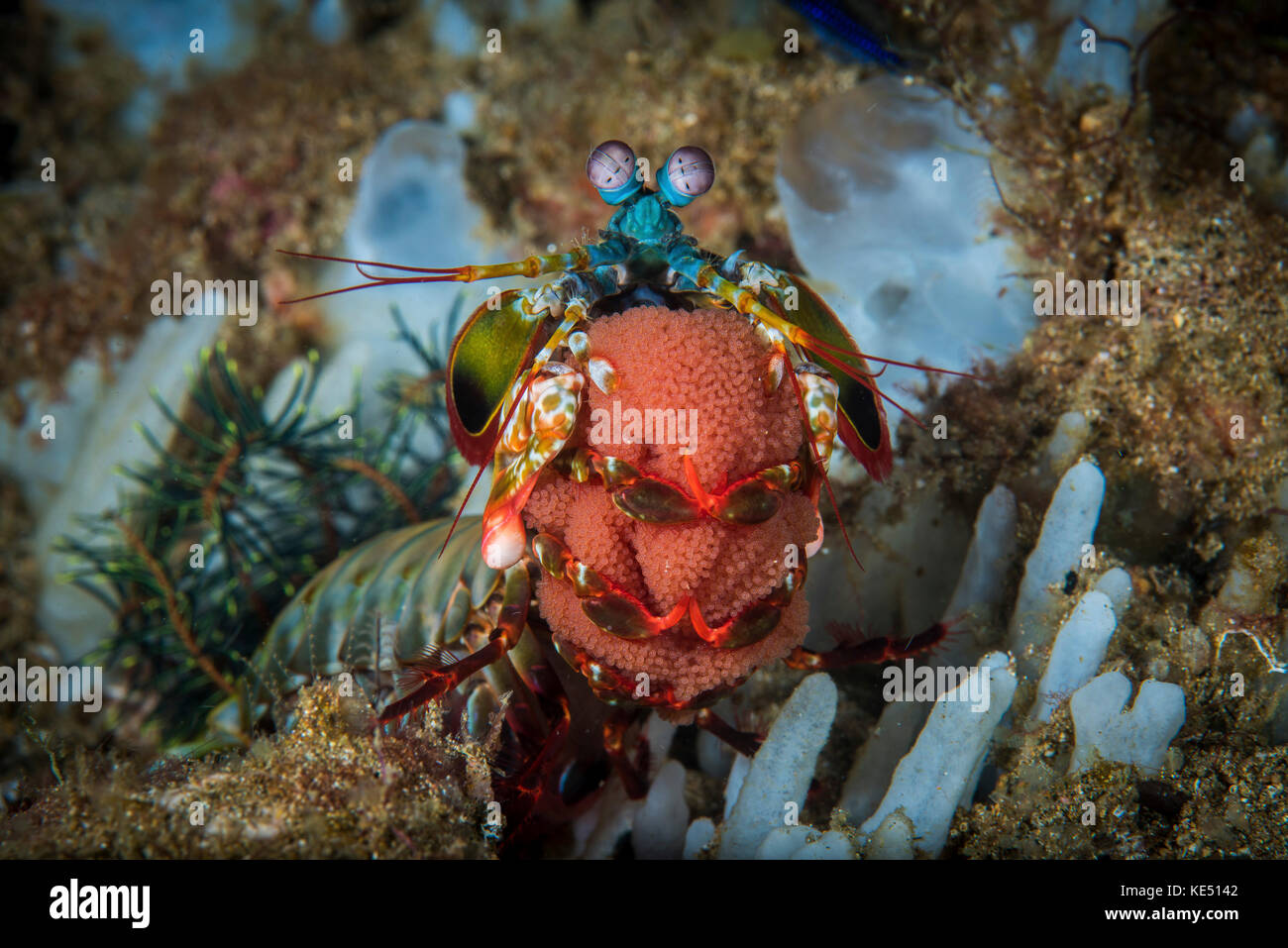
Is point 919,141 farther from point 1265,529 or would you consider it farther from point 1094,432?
point 1265,529

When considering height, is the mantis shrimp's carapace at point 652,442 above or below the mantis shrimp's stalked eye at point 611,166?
below

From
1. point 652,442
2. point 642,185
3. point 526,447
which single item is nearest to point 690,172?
point 642,185

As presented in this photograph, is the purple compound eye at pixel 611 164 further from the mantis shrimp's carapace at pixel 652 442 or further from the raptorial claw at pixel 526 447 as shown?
the raptorial claw at pixel 526 447

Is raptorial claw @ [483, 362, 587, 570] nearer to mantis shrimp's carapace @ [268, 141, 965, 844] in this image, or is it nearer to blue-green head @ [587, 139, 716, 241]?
mantis shrimp's carapace @ [268, 141, 965, 844]

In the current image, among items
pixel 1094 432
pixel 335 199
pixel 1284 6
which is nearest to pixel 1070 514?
pixel 1094 432

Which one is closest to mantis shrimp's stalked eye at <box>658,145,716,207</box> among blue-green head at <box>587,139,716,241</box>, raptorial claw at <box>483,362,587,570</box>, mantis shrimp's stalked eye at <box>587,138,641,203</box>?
blue-green head at <box>587,139,716,241</box>

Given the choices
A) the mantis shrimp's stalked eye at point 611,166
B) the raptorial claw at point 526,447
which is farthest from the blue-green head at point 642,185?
the raptorial claw at point 526,447

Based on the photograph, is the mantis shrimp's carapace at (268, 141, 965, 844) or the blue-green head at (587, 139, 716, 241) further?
the blue-green head at (587, 139, 716, 241)

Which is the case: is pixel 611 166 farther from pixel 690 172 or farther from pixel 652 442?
pixel 652 442
